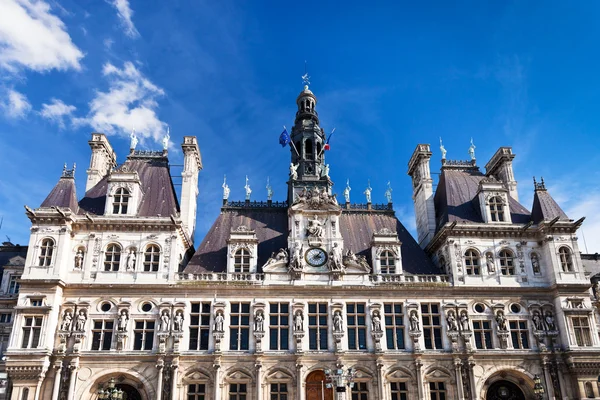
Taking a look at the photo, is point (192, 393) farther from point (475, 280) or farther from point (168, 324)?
point (475, 280)

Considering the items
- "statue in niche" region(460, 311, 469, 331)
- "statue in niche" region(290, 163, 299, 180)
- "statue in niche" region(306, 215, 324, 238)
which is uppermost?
"statue in niche" region(290, 163, 299, 180)

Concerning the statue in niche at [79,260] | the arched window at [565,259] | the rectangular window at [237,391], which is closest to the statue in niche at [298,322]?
the rectangular window at [237,391]

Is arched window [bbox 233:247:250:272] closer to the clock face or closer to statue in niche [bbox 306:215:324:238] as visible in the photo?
the clock face

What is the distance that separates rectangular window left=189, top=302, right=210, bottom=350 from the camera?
134 ft

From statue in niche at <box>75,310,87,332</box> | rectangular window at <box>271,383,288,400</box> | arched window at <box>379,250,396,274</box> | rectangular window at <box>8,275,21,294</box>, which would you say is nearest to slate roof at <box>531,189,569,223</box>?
arched window at <box>379,250,396,274</box>

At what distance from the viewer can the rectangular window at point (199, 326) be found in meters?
40.8

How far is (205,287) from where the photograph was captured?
42156mm

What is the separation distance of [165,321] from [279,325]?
8770mm

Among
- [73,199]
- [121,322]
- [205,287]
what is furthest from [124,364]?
[73,199]

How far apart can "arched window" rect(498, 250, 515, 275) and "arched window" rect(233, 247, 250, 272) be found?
2139 cm

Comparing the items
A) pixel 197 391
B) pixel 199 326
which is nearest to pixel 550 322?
pixel 199 326

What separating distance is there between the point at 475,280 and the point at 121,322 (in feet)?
93.9

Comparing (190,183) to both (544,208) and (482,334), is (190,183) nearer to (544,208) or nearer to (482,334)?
(482,334)

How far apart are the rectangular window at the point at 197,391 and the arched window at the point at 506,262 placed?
26.2 meters
